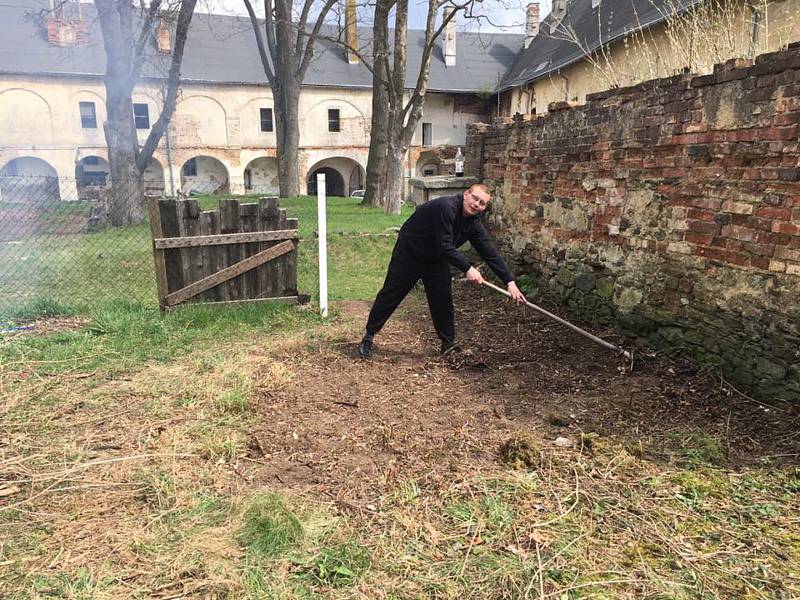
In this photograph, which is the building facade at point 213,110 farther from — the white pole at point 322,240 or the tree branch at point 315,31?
the white pole at point 322,240

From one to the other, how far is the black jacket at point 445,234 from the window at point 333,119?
102 ft

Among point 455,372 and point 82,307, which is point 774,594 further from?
point 82,307

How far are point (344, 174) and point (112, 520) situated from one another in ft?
116

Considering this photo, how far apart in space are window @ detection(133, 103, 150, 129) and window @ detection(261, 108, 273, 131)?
633cm

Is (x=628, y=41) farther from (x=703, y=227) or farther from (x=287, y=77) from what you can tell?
(x=703, y=227)

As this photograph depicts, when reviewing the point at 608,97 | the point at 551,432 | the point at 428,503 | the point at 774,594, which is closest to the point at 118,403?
the point at 428,503

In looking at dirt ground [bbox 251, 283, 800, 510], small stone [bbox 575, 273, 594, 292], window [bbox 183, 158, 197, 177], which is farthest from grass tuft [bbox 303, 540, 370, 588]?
window [bbox 183, 158, 197, 177]

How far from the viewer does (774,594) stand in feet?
8.05

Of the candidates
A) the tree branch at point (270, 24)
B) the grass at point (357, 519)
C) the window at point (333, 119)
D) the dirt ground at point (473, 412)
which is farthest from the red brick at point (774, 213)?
the window at point (333, 119)

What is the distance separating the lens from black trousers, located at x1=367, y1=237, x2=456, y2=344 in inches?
216

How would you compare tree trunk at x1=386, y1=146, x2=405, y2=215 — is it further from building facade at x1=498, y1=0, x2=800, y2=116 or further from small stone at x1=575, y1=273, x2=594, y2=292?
small stone at x1=575, y1=273, x2=594, y2=292

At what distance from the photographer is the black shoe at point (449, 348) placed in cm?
563

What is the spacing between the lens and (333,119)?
3488cm

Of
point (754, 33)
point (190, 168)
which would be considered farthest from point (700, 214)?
point (190, 168)
